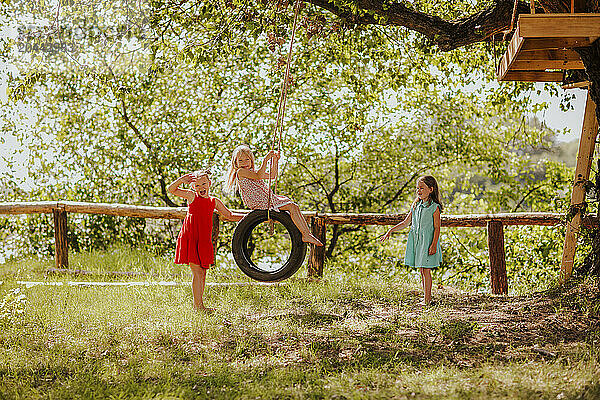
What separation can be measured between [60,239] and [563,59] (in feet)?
19.5

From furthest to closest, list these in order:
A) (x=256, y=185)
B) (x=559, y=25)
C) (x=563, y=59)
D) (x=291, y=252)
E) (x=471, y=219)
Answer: (x=471, y=219)
(x=256, y=185)
(x=291, y=252)
(x=563, y=59)
(x=559, y=25)

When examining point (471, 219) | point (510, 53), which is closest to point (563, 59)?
point (510, 53)

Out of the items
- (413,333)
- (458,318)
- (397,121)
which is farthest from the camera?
(397,121)

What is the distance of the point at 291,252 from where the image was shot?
543 centimetres

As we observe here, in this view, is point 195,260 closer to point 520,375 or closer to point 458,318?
point 458,318

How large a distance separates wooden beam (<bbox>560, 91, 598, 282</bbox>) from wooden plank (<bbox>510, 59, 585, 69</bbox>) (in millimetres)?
563

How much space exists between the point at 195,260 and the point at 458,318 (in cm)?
243

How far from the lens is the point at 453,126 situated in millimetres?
10898

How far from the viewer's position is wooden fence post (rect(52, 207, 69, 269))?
25.8 feet

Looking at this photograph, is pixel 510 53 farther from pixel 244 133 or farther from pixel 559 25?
pixel 244 133

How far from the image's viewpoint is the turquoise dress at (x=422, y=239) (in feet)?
20.3

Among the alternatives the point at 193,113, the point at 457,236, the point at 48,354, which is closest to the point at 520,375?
the point at 48,354

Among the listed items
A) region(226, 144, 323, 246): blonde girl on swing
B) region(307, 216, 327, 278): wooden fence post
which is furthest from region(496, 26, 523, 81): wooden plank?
region(307, 216, 327, 278): wooden fence post

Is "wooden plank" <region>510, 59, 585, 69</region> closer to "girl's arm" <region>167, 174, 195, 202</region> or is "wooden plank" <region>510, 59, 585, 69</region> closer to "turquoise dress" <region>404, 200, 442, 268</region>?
"turquoise dress" <region>404, 200, 442, 268</region>
